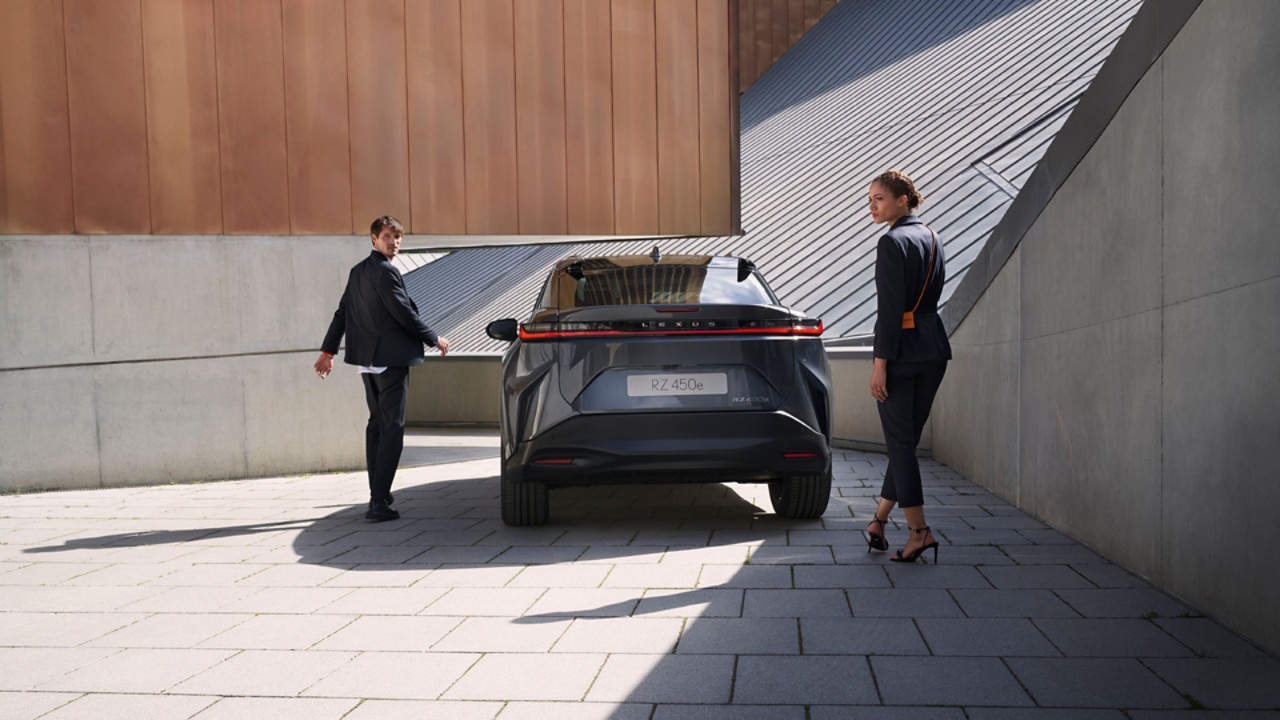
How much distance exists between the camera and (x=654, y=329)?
604 centimetres

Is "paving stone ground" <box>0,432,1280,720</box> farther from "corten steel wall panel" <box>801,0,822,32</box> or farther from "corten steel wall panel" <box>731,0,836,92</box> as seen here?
"corten steel wall panel" <box>801,0,822,32</box>

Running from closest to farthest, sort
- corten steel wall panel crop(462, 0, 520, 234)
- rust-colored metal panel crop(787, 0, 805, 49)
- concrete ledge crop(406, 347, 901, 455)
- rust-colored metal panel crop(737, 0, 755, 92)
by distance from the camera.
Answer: corten steel wall panel crop(462, 0, 520, 234), concrete ledge crop(406, 347, 901, 455), rust-colored metal panel crop(737, 0, 755, 92), rust-colored metal panel crop(787, 0, 805, 49)

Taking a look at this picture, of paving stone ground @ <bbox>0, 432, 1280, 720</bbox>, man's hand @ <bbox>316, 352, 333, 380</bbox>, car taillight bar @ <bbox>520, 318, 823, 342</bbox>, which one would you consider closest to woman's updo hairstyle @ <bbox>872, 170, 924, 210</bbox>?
car taillight bar @ <bbox>520, 318, 823, 342</bbox>

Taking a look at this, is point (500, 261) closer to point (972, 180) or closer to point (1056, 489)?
point (972, 180)

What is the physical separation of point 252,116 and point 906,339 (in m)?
6.81

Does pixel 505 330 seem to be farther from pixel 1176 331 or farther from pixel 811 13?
pixel 811 13

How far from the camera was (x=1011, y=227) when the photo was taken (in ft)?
24.2

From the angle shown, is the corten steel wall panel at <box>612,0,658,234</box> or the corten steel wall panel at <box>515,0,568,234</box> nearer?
the corten steel wall panel at <box>515,0,568,234</box>

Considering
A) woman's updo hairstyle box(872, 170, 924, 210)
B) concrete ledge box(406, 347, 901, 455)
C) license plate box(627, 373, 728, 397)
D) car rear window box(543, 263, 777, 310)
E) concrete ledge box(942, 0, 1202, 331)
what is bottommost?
concrete ledge box(406, 347, 901, 455)

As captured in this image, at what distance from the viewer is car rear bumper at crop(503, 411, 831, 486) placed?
5.99 meters

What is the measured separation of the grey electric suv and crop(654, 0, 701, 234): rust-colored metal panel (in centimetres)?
562

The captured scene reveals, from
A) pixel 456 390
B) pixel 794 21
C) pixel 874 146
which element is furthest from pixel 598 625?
pixel 794 21

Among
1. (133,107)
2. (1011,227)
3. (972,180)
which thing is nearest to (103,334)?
(133,107)

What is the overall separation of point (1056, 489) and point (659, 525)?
2200 mm
